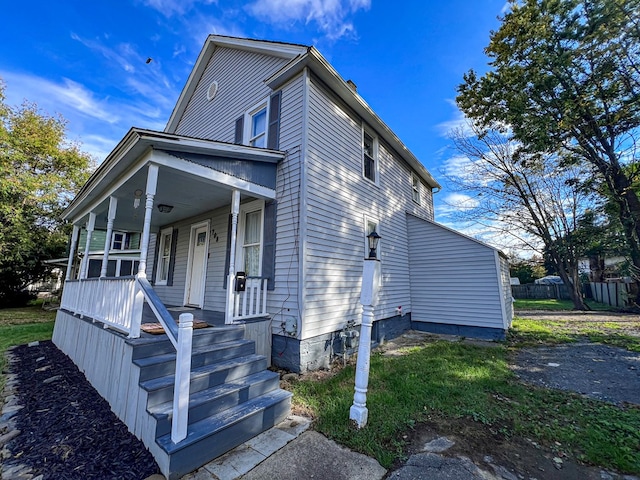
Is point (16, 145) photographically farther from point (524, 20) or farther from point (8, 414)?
Answer: point (524, 20)

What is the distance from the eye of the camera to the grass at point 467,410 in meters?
2.78

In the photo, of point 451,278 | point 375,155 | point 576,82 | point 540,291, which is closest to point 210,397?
point 375,155

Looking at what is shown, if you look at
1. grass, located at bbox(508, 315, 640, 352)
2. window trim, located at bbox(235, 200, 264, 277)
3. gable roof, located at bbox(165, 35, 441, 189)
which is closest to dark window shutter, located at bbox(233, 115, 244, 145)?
gable roof, located at bbox(165, 35, 441, 189)

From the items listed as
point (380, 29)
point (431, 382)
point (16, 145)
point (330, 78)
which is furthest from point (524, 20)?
point (16, 145)

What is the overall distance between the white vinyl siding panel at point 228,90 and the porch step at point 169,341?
5373 mm

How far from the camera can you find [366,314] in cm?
335

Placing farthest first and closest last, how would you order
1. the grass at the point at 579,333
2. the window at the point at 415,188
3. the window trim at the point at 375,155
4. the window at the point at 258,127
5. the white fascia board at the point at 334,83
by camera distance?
the window at the point at 415,188
the window trim at the point at 375,155
the grass at the point at 579,333
the window at the point at 258,127
the white fascia board at the point at 334,83

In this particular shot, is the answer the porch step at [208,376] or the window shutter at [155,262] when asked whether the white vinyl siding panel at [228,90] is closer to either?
the window shutter at [155,262]

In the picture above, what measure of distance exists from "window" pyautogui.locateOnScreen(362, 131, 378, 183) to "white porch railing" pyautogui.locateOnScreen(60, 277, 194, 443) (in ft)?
20.0

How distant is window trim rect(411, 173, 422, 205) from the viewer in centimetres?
1091

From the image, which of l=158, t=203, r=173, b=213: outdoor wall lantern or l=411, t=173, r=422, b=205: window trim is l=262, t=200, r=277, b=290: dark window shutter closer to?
l=158, t=203, r=173, b=213: outdoor wall lantern

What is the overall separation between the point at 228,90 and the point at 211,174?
4853 mm

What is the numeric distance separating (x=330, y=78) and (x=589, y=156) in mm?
11932

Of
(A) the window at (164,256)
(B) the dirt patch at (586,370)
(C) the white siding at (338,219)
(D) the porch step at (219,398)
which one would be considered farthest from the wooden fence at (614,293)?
(A) the window at (164,256)
